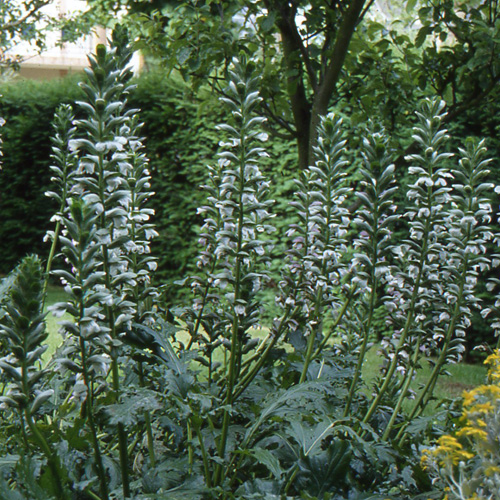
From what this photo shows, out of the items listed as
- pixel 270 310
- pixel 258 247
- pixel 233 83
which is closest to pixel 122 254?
pixel 258 247

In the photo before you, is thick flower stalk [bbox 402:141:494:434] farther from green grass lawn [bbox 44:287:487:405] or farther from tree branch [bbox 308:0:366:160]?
green grass lawn [bbox 44:287:487:405]

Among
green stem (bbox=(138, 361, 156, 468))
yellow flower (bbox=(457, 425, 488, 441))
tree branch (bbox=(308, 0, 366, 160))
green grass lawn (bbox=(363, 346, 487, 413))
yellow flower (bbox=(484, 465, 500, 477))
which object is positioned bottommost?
green grass lawn (bbox=(363, 346, 487, 413))

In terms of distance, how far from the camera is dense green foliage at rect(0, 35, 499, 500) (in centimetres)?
184

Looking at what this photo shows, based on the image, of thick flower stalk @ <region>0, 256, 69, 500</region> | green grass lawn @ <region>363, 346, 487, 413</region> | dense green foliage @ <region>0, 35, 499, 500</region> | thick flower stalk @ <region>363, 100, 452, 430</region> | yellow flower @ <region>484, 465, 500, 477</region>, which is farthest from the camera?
green grass lawn @ <region>363, 346, 487, 413</region>

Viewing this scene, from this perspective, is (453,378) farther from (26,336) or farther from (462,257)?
(26,336)

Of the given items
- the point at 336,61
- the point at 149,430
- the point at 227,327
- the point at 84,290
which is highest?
the point at 336,61

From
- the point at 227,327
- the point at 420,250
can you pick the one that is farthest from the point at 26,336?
the point at 420,250

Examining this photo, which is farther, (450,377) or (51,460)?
(450,377)

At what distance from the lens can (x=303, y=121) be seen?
15.0 ft

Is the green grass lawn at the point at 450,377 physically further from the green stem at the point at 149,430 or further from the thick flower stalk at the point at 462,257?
the green stem at the point at 149,430

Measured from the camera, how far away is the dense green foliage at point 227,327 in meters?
1.84

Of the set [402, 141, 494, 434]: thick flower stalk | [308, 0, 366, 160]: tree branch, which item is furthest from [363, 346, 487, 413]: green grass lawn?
[402, 141, 494, 434]: thick flower stalk

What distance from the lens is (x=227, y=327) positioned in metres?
2.74

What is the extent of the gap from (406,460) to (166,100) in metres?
8.13
